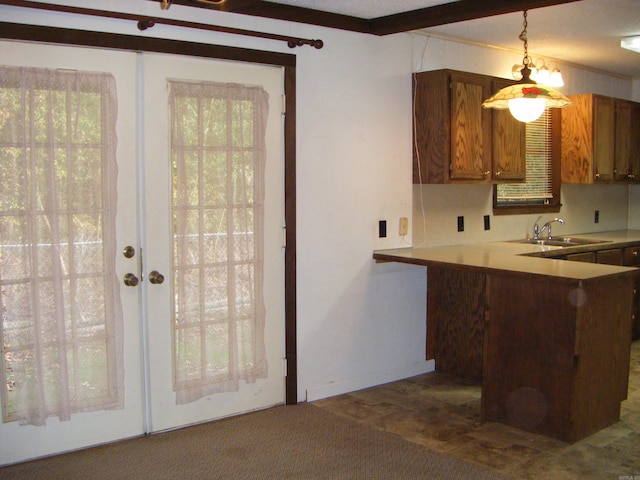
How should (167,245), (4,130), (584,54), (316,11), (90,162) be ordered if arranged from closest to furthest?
(4,130), (90,162), (167,245), (316,11), (584,54)

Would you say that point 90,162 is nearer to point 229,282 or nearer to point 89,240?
point 89,240

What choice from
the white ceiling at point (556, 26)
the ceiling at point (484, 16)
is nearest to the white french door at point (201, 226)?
the ceiling at point (484, 16)

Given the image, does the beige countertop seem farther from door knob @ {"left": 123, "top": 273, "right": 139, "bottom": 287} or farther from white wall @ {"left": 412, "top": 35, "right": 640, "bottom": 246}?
door knob @ {"left": 123, "top": 273, "right": 139, "bottom": 287}

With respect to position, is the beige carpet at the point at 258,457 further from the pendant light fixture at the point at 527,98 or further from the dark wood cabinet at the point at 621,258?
the dark wood cabinet at the point at 621,258

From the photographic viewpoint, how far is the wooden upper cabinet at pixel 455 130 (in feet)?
14.7

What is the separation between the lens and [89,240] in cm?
330

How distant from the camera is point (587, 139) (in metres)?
5.74

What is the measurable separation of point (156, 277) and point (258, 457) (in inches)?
41.9

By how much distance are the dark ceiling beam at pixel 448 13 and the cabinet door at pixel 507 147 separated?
0.98 meters

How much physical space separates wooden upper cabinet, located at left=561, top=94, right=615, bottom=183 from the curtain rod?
2799 mm

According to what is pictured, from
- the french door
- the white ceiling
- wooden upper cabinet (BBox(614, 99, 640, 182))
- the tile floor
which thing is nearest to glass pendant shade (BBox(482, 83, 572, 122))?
the white ceiling

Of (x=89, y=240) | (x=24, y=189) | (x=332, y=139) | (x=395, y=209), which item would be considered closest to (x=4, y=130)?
(x=24, y=189)

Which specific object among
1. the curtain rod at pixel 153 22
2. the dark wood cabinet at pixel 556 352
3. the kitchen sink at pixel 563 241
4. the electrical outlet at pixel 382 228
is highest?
the curtain rod at pixel 153 22

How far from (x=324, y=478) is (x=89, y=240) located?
162 centimetres
